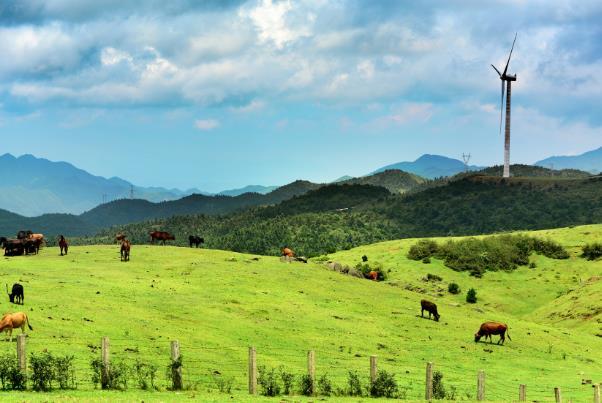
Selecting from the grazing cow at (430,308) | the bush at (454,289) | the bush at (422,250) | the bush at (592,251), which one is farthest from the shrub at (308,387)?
the bush at (592,251)

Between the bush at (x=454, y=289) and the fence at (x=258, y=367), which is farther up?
the bush at (x=454, y=289)

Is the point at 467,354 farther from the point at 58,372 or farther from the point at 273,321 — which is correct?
the point at 58,372

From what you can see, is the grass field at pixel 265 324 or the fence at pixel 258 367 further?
the grass field at pixel 265 324

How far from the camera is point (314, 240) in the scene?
188 m

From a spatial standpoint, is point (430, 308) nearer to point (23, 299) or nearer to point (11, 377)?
point (23, 299)

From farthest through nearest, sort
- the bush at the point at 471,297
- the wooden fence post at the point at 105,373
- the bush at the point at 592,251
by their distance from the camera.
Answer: the bush at the point at 592,251 < the bush at the point at 471,297 < the wooden fence post at the point at 105,373

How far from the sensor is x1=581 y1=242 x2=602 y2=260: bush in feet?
350

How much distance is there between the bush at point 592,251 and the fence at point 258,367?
69839 mm

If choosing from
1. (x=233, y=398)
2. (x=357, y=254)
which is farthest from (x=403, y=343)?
(x=357, y=254)

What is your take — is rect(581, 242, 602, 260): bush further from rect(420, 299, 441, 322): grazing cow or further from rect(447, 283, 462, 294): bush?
rect(420, 299, 441, 322): grazing cow

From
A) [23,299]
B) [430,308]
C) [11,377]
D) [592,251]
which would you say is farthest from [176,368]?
[592,251]

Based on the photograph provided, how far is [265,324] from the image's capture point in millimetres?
50812

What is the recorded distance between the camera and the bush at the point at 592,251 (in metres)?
107

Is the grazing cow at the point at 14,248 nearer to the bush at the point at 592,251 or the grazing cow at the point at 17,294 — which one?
the grazing cow at the point at 17,294
